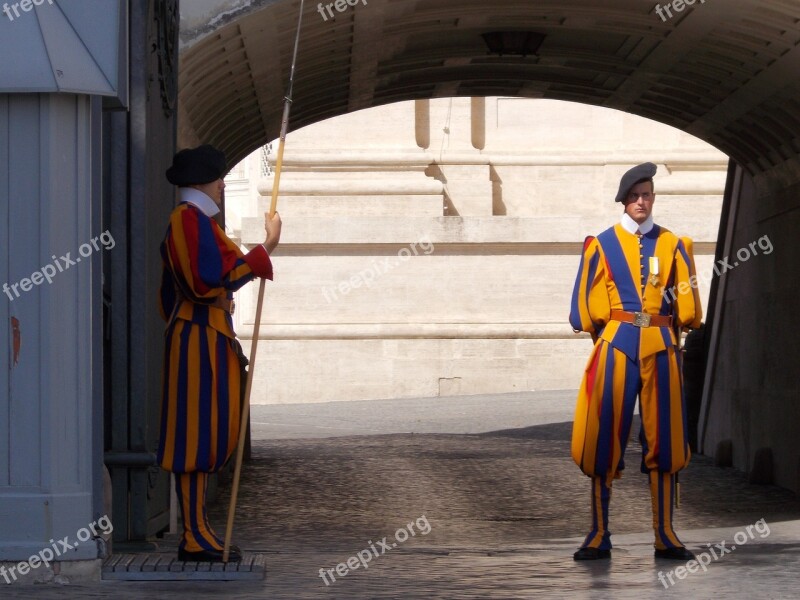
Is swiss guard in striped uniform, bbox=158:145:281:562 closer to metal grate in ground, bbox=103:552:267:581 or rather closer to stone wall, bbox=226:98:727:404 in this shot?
metal grate in ground, bbox=103:552:267:581

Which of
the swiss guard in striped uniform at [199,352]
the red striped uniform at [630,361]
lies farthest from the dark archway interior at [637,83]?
the red striped uniform at [630,361]

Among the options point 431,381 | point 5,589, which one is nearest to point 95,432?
point 5,589

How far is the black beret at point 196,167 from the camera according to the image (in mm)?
6848

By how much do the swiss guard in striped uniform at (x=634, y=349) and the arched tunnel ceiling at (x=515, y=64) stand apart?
1.82m

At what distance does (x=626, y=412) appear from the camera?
7555 millimetres

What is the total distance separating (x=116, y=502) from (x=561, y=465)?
6.80m

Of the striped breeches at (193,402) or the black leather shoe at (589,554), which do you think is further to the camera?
the black leather shoe at (589,554)

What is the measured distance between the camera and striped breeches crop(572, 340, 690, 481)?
294 inches

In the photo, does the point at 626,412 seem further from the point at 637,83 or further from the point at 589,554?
the point at 637,83

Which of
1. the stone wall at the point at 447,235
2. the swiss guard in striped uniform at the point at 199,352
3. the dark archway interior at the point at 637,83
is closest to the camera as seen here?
the swiss guard in striped uniform at the point at 199,352

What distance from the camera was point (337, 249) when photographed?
23.1 m

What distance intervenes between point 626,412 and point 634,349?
31 cm

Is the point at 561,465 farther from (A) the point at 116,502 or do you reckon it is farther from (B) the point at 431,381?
(B) the point at 431,381

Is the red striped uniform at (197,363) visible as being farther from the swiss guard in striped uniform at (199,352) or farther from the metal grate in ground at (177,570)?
the metal grate in ground at (177,570)
